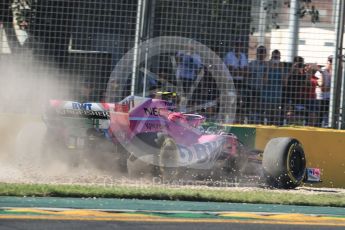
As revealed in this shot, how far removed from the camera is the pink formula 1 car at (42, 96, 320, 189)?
9.04 m

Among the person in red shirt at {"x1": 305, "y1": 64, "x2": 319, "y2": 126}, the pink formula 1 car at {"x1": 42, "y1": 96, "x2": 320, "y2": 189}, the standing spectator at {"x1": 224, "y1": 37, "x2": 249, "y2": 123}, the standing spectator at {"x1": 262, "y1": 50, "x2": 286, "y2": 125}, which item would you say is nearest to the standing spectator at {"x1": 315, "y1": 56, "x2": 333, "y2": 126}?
the person in red shirt at {"x1": 305, "y1": 64, "x2": 319, "y2": 126}

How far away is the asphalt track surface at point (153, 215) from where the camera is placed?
223 inches

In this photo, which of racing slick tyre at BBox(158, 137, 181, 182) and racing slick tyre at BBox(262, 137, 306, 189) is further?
racing slick tyre at BBox(262, 137, 306, 189)

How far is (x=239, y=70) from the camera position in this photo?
11.5 metres

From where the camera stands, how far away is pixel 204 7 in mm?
11453

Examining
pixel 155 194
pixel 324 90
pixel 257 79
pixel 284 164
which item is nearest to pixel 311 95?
pixel 324 90

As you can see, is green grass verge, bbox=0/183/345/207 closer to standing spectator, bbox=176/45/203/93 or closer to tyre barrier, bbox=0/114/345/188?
tyre barrier, bbox=0/114/345/188

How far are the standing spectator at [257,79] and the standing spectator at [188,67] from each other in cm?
89

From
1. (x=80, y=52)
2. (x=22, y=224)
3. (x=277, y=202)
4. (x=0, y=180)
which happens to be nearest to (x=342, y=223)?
(x=277, y=202)

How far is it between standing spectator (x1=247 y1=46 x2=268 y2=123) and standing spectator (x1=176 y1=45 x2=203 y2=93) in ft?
2.91

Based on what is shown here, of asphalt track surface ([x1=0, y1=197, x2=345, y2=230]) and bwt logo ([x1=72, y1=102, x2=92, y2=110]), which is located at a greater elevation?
bwt logo ([x1=72, y1=102, x2=92, y2=110])

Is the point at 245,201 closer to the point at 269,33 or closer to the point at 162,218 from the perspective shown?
the point at 162,218

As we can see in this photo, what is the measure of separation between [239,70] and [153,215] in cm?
569

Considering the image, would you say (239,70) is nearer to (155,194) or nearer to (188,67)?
(188,67)
